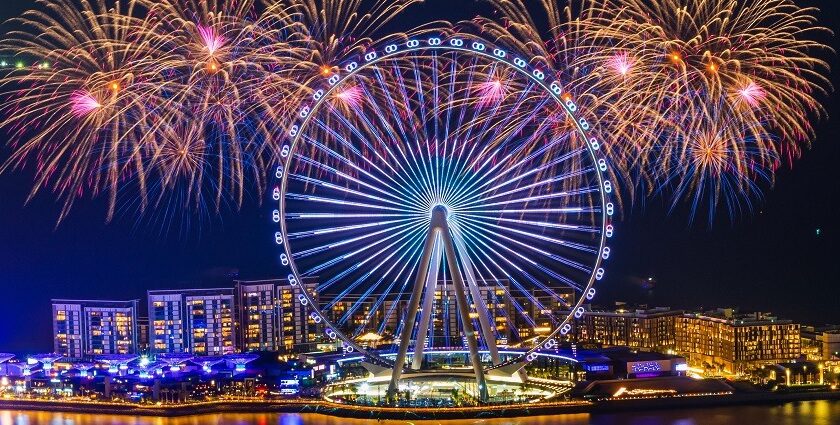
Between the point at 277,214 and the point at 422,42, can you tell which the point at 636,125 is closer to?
the point at 422,42

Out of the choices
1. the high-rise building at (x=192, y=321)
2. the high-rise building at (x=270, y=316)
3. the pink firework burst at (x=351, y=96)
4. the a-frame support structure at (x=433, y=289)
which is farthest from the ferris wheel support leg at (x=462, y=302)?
the high-rise building at (x=192, y=321)

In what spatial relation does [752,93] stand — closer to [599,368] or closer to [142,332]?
[599,368]

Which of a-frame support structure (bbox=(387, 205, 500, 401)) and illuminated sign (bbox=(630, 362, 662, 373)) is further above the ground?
a-frame support structure (bbox=(387, 205, 500, 401))

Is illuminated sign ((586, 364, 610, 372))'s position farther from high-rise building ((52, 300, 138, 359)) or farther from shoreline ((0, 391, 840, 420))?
high-rise building ((52, 300, 138, 359))

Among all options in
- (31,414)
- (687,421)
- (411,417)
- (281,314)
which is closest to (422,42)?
(411,417)

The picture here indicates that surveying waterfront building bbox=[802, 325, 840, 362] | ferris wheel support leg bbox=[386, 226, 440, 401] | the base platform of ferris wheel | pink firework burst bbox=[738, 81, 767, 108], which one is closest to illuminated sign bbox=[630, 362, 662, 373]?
the base platform of ferris wheel
